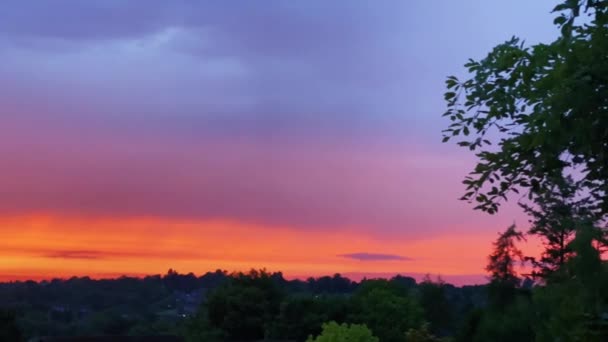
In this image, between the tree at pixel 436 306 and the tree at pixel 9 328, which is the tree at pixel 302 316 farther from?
the tree at pixel 9 328

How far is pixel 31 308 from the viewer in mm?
100375

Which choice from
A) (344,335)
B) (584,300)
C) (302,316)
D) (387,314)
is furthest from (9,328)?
(584,300)

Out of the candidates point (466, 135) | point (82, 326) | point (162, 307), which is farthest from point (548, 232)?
point (162, 307)

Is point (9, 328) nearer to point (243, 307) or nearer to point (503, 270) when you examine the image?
point (243, 307)

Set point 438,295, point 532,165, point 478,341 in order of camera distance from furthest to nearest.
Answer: point 438,295 → point 478,341 → point 532,165

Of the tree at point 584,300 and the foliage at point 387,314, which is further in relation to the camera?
the foliage at point 387,314

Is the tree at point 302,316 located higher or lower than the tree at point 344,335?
higher

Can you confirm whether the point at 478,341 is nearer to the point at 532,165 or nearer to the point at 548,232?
the point at 548,232

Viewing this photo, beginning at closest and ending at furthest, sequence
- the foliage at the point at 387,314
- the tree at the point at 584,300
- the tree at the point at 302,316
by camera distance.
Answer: the tree at the point at 584,300, the tree at the point at 302,316, the foliage at the point at 387,314

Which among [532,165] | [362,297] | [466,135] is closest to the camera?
[532,165]

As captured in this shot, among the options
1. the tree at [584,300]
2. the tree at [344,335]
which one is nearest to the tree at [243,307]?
the tree at [344,335]

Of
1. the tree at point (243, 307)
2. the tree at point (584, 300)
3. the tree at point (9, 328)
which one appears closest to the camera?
the tree at point (584, 300)

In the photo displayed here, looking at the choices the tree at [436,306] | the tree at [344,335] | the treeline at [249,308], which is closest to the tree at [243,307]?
the treeline at [249,308]

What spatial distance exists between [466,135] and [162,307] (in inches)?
3880
